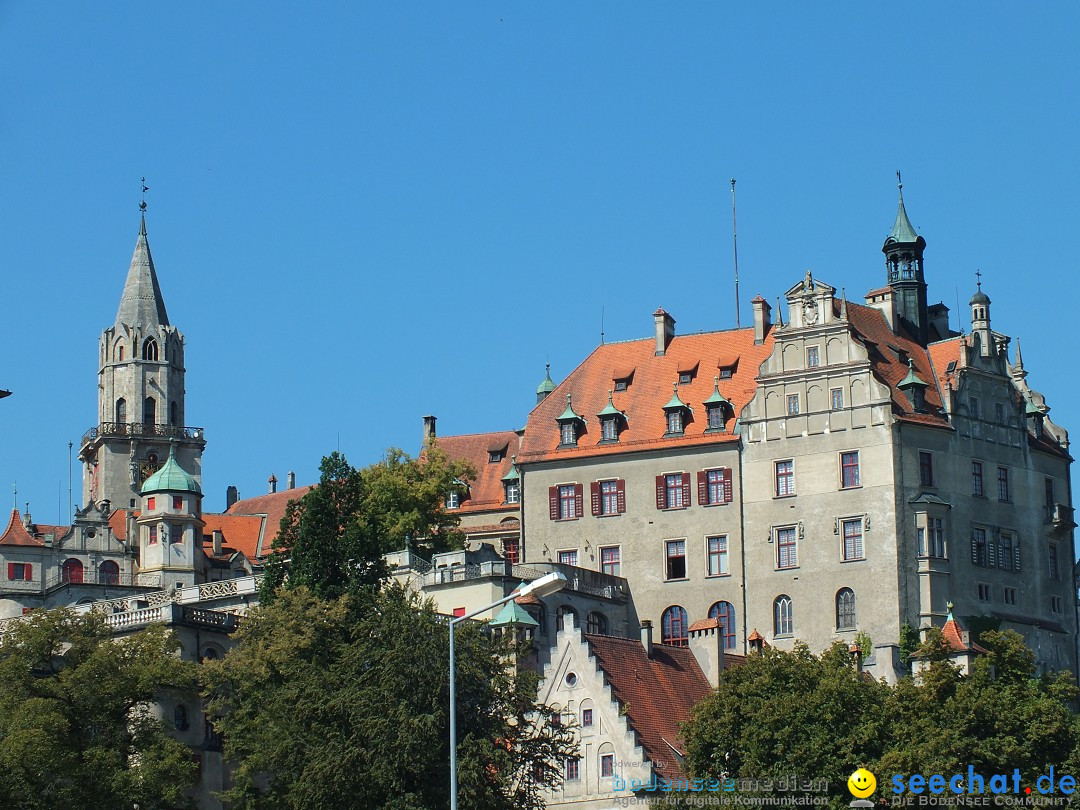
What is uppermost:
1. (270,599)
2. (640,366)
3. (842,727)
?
(640,366)

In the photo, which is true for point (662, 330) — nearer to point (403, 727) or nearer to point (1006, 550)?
point (1006, 550)

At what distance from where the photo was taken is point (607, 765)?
95938 mm

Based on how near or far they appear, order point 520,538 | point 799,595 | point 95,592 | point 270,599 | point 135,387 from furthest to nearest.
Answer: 1. point 135,387
2. point 95,592
3. point 520,538
4. point 799,595
5. point 270,599

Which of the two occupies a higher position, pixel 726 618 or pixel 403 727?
pixel 726 618

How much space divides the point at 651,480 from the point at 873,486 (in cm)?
1044

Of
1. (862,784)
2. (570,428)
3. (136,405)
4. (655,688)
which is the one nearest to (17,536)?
(136,405)

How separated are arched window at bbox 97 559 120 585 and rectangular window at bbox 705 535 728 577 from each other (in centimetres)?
4045

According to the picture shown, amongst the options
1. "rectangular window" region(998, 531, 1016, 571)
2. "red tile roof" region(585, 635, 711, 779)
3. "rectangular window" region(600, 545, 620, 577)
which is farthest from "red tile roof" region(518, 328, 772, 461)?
"red tile roof" region(585, 635, 711, 779)

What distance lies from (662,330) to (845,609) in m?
Result: 18.6

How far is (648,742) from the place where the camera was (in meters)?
96.5

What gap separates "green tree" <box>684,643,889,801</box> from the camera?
87.1 meters

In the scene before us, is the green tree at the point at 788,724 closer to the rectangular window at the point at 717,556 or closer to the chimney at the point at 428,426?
the rectangular window at the point at 717,556

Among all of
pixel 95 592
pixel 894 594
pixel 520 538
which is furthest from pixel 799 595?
pixel 95 592

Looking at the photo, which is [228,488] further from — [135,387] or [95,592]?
[95,592]
